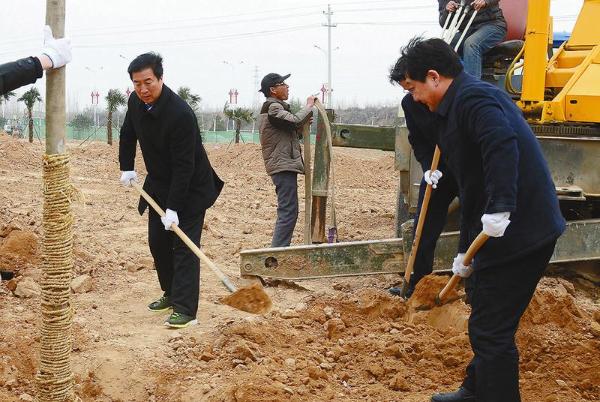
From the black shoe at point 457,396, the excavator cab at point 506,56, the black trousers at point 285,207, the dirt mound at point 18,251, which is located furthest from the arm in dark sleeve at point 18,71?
the excavator cab at point 506,56

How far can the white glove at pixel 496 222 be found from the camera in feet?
10.3

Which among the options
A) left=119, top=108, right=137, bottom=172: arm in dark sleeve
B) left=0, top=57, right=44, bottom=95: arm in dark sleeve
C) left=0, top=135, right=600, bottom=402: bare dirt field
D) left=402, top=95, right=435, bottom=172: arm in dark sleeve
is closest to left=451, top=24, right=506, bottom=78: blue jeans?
left=402, top=95, right=435, bottom=172: arm in dark sleeve

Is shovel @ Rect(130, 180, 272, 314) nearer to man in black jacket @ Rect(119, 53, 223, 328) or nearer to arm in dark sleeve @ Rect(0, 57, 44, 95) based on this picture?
man in black jacket @ Rect(119, 53, 223, 328)

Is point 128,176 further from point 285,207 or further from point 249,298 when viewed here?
point 285,207

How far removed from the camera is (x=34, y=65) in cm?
322

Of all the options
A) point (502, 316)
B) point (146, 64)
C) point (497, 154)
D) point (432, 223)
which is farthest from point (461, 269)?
point (146, 64)

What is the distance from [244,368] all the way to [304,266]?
185 centimetres

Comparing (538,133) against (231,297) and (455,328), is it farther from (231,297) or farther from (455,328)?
→ (231,297)

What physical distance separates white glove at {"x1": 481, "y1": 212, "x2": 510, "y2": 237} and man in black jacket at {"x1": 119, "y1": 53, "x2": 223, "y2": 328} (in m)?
Answer: 2.31

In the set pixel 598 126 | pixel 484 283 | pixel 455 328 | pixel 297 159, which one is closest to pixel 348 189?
pixel 297 159

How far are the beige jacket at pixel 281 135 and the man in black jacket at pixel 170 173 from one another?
153cm

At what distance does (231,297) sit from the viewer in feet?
18.2

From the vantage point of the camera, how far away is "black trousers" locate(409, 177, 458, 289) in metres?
5.41

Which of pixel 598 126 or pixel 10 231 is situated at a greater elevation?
pixel 598 126
